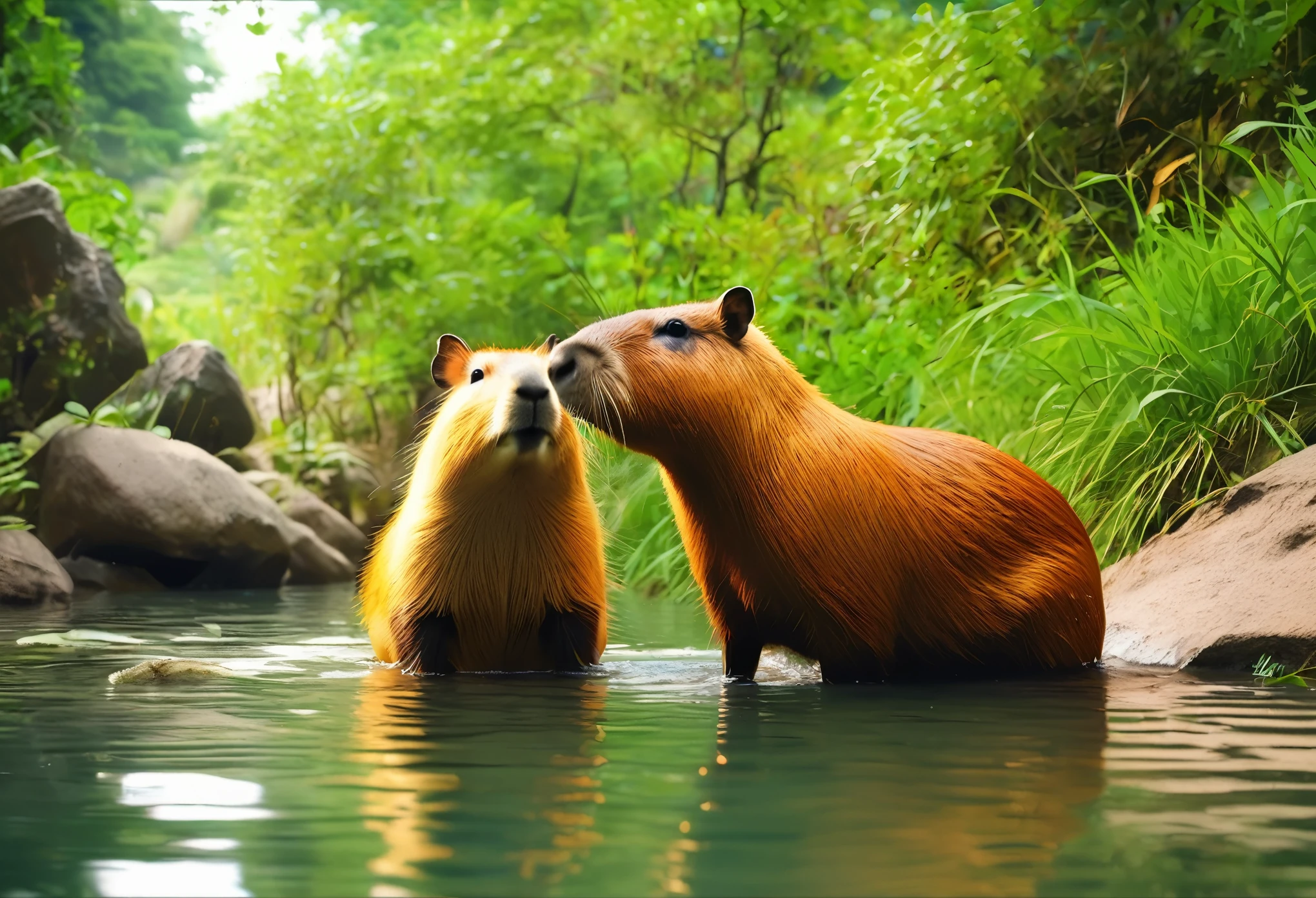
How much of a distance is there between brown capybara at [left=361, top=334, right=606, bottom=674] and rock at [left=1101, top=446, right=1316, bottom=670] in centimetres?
166

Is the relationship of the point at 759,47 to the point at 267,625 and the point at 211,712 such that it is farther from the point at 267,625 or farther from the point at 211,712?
the point at 211,712

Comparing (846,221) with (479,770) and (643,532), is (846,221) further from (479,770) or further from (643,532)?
(479,770)

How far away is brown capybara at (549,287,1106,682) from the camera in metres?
3.66

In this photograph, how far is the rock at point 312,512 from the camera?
10.5 metres

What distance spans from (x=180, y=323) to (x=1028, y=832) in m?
14.3

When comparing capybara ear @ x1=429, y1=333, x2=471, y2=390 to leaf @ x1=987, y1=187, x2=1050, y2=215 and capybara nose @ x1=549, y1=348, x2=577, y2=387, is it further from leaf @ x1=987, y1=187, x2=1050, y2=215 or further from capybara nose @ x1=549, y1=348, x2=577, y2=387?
leaf @ x1=987, y1=187, x2=1050, y2=215

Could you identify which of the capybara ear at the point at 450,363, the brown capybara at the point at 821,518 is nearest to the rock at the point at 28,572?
the capybara ear at the point at 450,363

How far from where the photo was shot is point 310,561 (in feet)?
30.8

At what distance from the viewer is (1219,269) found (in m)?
5.14

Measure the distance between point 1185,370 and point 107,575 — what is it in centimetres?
599

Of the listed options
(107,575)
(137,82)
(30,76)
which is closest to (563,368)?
(107,575)

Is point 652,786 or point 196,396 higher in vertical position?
point 196,396

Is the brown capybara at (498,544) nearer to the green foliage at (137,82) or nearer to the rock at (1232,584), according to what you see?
the rock at (1232,584)

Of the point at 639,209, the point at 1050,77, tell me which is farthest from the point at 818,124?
the point at 1050,77
